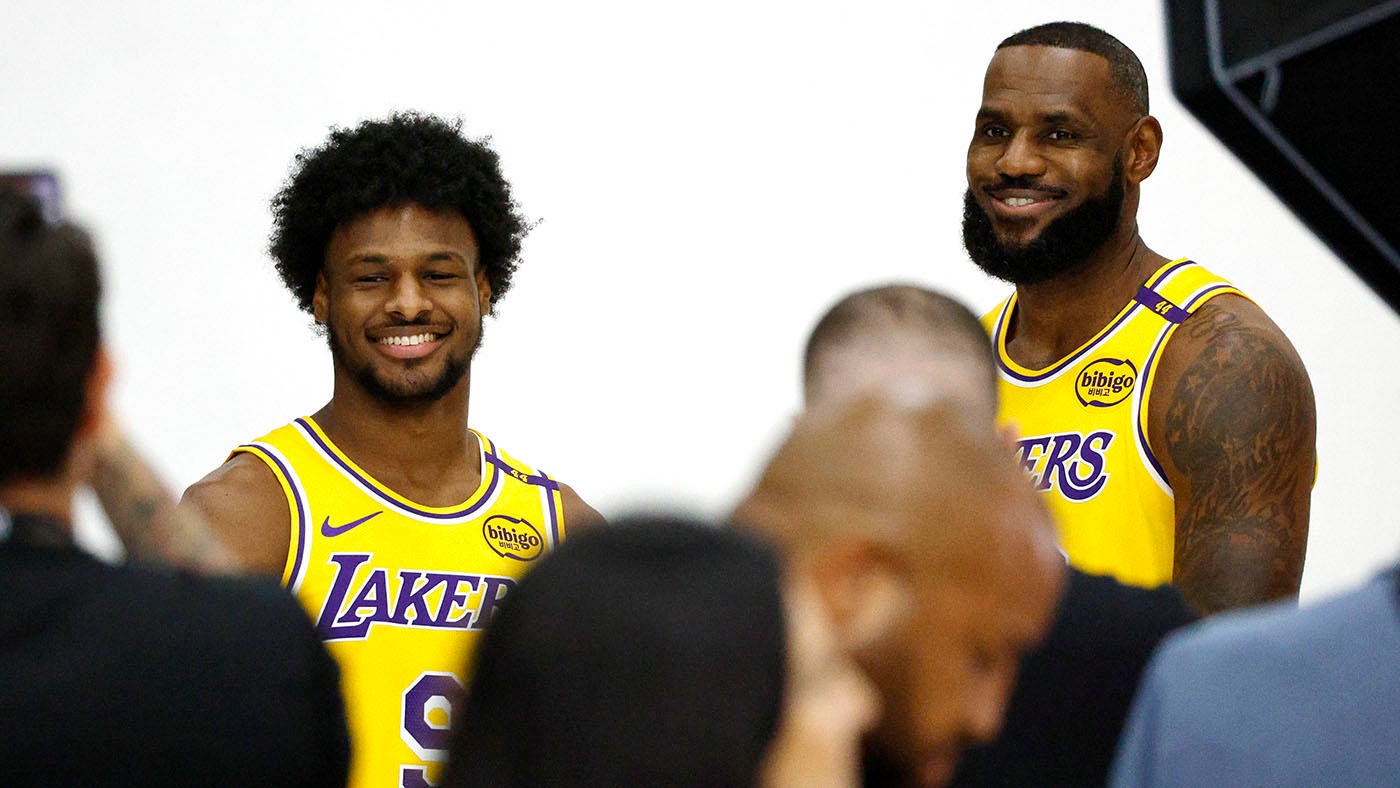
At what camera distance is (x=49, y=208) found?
1.48 meters

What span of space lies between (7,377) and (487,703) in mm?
734

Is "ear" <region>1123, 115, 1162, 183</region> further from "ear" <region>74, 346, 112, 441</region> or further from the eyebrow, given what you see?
"ear" <region>74, 346, 112, 441</region>

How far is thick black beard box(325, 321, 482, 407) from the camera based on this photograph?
Answer: 314 centimetres

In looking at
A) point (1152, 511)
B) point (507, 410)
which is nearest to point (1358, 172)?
point (1152, 511)

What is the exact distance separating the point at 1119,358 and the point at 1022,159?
16.7 inches

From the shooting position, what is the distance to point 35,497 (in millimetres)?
1431

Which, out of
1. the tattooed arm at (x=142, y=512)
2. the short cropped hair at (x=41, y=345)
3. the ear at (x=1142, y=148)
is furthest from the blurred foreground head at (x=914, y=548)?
the ear at (x=1142, y=148)

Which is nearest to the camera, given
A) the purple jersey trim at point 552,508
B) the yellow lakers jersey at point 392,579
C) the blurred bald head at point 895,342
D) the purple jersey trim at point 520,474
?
the blurred bald head at point 895,342

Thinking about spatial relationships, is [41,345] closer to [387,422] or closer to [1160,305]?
[387,422]

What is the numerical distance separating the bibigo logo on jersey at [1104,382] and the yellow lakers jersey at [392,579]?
1.01 m

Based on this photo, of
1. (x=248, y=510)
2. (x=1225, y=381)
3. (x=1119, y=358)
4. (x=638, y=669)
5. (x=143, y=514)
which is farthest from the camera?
(x=1119, y=358)

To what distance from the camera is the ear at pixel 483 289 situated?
3.46 meters

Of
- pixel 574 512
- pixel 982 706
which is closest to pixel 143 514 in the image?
pixel 982 706

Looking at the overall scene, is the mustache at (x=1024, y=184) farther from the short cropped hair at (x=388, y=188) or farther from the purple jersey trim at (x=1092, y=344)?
the short cropped hair at (x=388, y=188)
